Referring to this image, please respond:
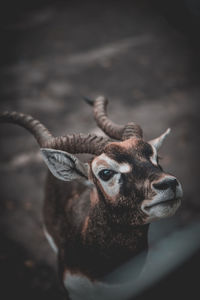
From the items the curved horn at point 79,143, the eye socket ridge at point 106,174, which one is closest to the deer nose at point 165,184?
the eye socket ridge at point 106,174

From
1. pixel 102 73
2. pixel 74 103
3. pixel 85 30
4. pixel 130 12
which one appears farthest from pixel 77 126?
pixel 130 12

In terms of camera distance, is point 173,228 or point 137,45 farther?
point 137,45

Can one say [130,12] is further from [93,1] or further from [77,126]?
[77,126]

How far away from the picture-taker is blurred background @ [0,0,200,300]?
17.1 ft

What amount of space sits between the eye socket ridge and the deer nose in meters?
0.45

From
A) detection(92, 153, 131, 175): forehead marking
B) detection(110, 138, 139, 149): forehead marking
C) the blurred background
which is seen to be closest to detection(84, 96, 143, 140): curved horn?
detection(110, 138, 139, 149): forehead marking

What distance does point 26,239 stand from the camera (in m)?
5.55

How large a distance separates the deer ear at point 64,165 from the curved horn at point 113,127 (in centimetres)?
52

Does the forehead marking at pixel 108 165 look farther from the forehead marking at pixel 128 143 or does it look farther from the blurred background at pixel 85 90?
the blurred background at pixel 85 90

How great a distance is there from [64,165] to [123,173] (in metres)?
0.62

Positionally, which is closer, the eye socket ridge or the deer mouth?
the deer mouth

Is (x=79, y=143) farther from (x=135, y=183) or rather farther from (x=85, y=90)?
(x=85, y=90)

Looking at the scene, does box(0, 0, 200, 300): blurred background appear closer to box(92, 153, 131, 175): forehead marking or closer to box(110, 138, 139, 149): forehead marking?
box(92, 153, 131, 175): forehead marking

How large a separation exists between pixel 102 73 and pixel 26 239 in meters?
6.69
